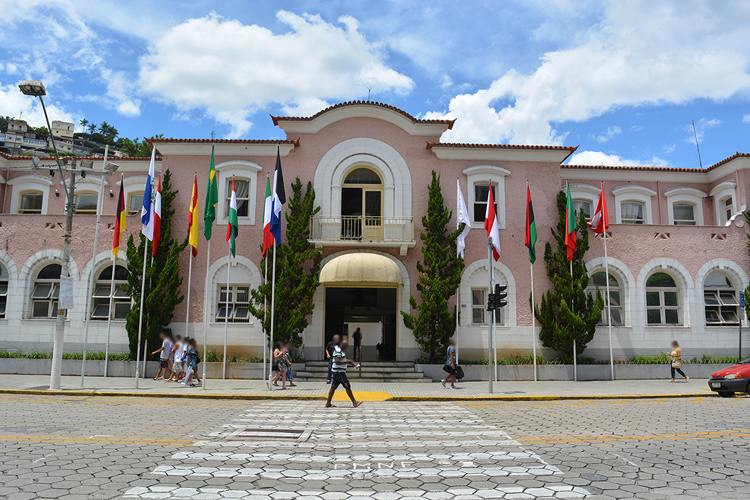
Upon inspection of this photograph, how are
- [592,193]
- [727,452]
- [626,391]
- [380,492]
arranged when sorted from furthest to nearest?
[592,193] < [626,391] < [727,452] < [380,492]

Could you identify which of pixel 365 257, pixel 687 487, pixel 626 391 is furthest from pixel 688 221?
pixel 687 487

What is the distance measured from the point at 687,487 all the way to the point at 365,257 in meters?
14.3

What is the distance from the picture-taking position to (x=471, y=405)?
1466cm

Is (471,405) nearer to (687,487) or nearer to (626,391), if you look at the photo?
(626,391)

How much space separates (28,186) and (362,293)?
1707cm

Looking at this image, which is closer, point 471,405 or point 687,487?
point 687,487

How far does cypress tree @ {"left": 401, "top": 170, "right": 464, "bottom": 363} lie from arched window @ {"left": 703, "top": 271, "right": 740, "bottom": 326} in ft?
35.4

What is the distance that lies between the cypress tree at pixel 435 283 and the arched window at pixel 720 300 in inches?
424

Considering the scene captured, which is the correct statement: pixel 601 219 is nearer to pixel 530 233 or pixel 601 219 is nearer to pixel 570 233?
pixel 570 233

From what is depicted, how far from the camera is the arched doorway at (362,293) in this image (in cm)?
1948

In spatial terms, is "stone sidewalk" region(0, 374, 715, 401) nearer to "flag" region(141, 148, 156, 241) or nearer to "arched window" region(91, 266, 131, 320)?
"arched window" region(91, 266, 131, 320)

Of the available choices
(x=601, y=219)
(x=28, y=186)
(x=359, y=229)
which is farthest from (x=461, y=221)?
(x=28, y=186)

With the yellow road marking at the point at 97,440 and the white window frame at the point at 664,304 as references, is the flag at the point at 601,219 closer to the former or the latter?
the white window frame at the point at 664,304

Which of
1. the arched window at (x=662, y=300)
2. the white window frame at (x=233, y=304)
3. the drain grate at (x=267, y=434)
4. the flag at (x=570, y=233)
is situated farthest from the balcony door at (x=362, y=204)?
the drain grate at (x=267, y=434)
